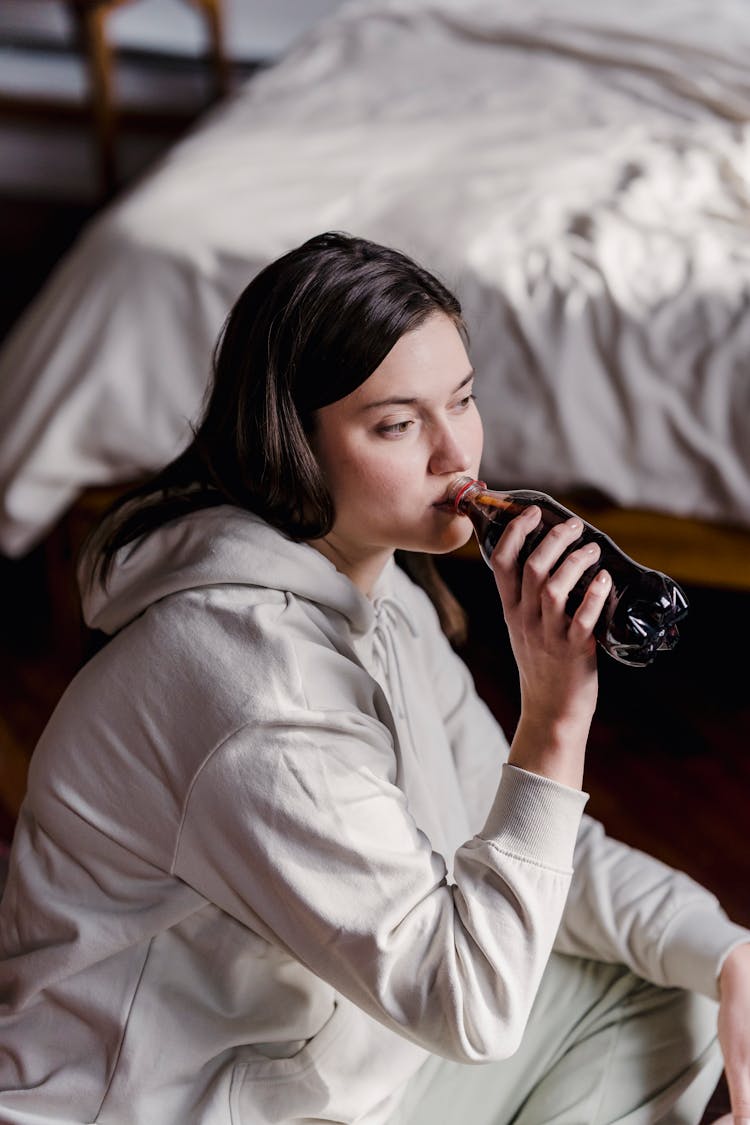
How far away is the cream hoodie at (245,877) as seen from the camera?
0.85 metres

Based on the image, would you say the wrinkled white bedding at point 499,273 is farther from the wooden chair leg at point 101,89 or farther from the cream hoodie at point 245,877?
the wooden chair leg at point 101,89

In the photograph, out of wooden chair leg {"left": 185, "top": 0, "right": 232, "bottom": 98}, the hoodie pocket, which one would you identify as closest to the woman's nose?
the hoodie pocket

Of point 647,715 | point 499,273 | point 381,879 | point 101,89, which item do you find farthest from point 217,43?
point 381,879

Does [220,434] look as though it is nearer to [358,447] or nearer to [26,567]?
[358,447]

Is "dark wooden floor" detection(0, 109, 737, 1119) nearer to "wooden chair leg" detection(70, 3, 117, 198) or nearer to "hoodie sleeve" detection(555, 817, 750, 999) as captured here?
"hoodie sleeve" detection(555, 817, 750, 999)

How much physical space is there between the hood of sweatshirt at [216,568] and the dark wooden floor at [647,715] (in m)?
0.58

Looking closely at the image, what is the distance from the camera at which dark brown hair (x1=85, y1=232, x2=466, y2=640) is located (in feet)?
3.04

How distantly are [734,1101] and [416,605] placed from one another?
0.47 metres

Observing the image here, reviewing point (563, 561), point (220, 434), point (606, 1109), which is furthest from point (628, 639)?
point (606, 1109)

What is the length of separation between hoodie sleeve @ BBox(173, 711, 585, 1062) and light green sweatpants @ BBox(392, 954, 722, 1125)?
0.25 metres

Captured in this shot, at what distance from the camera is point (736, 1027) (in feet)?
3.41

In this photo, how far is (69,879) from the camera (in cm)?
95

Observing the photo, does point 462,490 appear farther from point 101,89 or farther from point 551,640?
point 101,89

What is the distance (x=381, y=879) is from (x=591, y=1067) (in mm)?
387
